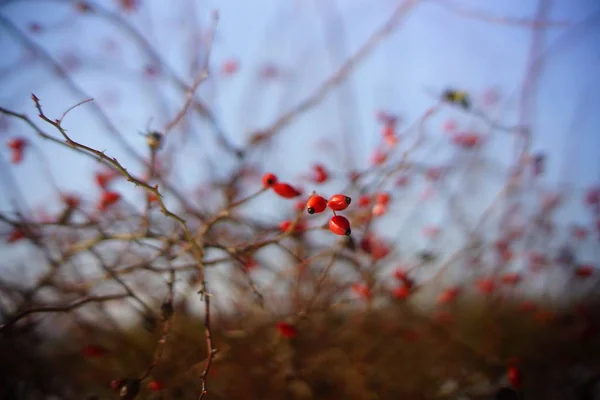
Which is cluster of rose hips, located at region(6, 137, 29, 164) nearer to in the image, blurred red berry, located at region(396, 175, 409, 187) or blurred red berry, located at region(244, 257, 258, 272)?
blurred red berry, located at region(244, 257, 258, 272)

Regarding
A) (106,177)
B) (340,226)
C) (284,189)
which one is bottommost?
(340,226)

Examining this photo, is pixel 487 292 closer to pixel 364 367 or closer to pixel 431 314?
pixel 431 314

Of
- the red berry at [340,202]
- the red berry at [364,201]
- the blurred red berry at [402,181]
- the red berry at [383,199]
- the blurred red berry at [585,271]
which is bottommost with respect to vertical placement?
the red berry at [340,202]

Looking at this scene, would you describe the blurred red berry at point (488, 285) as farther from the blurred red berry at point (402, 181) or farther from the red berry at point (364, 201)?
the red berry at point (364, 201)

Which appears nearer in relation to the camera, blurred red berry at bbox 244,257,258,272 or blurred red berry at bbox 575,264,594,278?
blurred red berry at bbox 244,257,258,272

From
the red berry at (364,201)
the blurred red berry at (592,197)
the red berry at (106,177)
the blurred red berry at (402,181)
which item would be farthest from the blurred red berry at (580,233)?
the red berry at (106,177)

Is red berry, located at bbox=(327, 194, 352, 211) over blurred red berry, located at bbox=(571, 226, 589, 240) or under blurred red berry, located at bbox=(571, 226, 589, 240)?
under

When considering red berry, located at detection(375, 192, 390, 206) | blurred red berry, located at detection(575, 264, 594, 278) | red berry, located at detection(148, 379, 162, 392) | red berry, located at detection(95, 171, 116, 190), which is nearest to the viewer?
red berry, located at detection(148, 379, 162, 392)

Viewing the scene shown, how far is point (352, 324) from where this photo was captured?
7.23 feet

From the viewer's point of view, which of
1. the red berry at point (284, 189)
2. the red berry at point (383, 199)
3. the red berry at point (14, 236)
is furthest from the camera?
the red berry at point (14, 236)

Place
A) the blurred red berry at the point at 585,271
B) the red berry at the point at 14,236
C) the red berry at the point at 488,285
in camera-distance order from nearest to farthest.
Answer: the red berry at the point at 14,236 → the blurred red berry at the point at 585,271 → the red berry at the point at 488,285

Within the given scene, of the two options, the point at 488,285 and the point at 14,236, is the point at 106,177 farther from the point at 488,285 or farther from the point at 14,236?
the point at 488,285

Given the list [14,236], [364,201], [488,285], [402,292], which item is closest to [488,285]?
[488,285]

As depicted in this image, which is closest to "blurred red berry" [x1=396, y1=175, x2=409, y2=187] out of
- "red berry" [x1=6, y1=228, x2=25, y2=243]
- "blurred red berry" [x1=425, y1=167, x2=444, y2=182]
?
"blurred red berry" [x1=425, y1=167, x2=444, y2=182]
